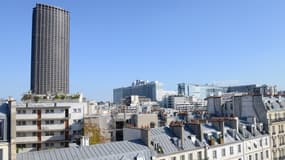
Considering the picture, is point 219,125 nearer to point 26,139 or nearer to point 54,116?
point 54,116

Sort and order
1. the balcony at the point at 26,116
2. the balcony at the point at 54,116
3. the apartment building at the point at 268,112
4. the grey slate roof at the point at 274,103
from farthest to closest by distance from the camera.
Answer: the balcony at the point at 54,116 → the balcony at the point at 26,116 → the grey slate roof at the point at 274,103 → the apartment building at the point at 268,112

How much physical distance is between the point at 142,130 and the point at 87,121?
32087 millimetres

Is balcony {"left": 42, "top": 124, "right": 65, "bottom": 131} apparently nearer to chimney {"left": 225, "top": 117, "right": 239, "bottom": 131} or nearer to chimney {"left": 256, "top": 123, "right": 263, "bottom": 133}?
chimney {"left": 225, "top": 117, "right": 239, "bottom": 131}

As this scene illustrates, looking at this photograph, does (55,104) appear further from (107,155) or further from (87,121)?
(107,155)

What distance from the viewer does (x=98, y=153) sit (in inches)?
1203

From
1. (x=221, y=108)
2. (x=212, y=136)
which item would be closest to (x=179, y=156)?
(x=212, y=136)

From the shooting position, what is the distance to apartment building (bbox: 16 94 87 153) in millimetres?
60125

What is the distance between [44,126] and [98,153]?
3448cm

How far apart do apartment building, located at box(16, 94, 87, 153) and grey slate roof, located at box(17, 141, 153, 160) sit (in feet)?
94.5

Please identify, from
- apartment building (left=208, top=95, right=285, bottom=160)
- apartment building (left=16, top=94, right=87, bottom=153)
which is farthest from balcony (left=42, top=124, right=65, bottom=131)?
apartment building (left=208, top=95, right=285, bottom=160)

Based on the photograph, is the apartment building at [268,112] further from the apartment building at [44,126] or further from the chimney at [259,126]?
the apartment building at [44,126]

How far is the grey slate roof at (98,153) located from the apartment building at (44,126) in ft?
94.5

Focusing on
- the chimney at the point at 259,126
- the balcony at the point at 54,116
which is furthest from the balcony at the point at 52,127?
the chimney at the point at 259,126

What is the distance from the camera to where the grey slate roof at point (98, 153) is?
28.4 metres
